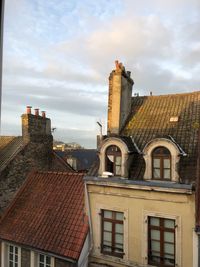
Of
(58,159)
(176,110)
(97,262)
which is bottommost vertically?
(97,262)

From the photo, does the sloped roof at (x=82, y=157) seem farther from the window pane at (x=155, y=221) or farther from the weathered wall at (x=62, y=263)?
the window pane at (x=155, y=221)

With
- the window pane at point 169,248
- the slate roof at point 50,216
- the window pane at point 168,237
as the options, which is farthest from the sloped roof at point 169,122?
the slate roof at point 50,216

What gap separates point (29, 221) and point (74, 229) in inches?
76.7

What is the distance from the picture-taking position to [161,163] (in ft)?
25.7

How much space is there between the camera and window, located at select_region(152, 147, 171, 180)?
7758 mm

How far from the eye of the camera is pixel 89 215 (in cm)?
892

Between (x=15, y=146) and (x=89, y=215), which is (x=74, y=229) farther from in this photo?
(x=15, y=146)

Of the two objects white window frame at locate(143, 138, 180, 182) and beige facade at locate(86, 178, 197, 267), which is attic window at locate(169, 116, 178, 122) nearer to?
white window frame at locate(143, 138, 180, 182)

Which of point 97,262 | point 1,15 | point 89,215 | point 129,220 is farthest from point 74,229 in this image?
point 1,15

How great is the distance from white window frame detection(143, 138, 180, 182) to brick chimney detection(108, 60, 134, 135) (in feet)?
6.98

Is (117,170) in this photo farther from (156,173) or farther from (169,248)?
(169,248)

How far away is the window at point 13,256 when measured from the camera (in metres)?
9.87

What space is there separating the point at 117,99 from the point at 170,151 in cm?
316

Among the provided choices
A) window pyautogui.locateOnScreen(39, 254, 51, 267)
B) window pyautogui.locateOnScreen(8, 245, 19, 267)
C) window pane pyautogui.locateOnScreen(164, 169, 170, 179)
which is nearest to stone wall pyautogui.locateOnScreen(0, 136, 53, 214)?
window pyautogui.locateOnScreen(8, 245, 19, 267)
